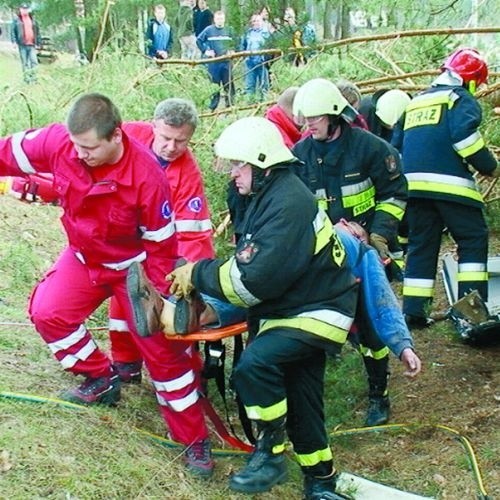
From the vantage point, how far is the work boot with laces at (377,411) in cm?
455

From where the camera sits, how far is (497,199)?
775 centimetres

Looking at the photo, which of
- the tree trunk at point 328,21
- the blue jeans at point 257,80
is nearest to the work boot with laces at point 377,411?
the tree trunk at point 328,21

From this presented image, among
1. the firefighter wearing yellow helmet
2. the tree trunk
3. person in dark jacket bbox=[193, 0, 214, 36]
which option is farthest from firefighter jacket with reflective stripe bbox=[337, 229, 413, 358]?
person in dark jacket bbox=[193, 0, 214, 36]

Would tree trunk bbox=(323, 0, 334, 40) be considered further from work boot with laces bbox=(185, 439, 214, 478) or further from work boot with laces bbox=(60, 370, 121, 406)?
work boot with laces bbox=(185, 439, 214, 478)

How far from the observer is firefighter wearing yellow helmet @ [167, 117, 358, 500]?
3072mm

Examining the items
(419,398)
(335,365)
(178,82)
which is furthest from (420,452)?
(178,82)

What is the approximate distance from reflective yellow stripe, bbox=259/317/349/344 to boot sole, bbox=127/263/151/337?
499mm

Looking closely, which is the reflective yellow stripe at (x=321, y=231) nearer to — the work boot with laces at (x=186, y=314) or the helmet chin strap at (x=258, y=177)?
the helmet chin strap at (x=258, y=177)

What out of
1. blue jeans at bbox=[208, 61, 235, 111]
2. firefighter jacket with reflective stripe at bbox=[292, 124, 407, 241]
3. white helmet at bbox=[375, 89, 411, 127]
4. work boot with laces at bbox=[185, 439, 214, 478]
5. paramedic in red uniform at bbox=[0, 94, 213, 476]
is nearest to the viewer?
paramedic in red uniform at bbox=[0, 94, 213, 476]

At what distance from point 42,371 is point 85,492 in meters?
1.24

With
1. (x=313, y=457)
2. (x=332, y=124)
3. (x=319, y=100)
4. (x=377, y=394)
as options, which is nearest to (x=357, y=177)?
(x=332, y=124)

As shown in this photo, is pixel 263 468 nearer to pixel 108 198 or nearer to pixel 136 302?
pixel 136 302

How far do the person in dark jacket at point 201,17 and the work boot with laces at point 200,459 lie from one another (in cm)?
843

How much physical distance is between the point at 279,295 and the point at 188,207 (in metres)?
1.29
